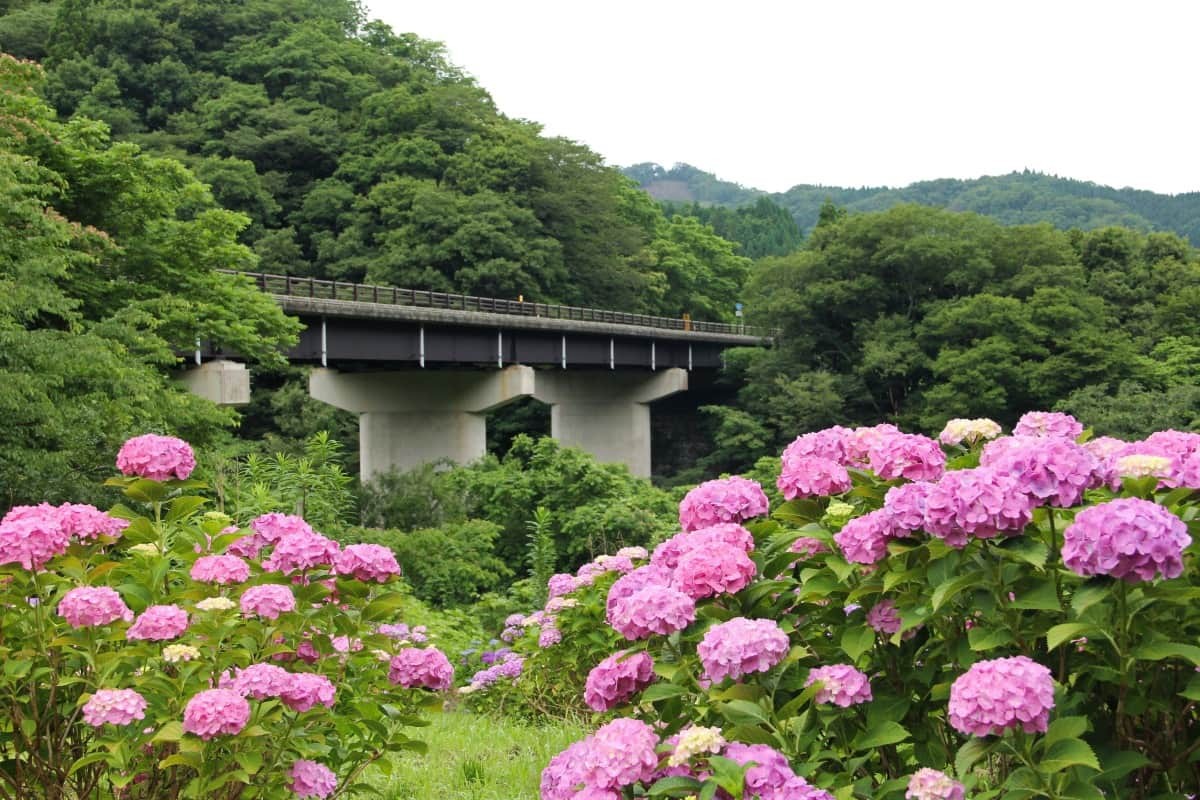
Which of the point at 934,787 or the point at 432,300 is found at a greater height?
the point at 432,300

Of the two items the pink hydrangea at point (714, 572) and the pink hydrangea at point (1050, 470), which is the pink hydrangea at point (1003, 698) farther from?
the pink hydrangea at point (714, 572)

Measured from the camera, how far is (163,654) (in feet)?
11.8

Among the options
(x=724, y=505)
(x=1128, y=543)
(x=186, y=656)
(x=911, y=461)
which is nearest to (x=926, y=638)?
(x=911, y=461)

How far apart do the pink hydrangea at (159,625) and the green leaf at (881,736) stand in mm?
2063

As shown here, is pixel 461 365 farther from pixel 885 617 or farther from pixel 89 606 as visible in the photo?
pixel 885 617

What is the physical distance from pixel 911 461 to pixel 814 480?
27 centimetres

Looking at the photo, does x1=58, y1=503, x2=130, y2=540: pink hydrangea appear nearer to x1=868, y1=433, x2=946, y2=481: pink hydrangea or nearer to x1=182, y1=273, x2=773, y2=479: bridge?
x1=868, y1=433, x2=946, y2=481: pink hydrangea

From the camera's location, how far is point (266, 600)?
3637 millimetres

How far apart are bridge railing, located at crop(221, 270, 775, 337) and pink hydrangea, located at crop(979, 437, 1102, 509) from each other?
1097 inches

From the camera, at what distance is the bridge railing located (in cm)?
3731

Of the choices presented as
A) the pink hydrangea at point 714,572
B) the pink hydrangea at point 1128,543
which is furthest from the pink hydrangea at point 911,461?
the pink hydrangea at point 1128,543

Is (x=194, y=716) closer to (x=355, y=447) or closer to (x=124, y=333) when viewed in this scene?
(x=124, y=333)

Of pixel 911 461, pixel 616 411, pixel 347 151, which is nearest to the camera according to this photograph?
pixel 911 461

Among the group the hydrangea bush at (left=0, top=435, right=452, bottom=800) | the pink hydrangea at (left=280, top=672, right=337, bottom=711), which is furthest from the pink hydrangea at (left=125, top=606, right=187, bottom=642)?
the pink hydrangea at (left=280, top=672, right=337, bottom=711)
